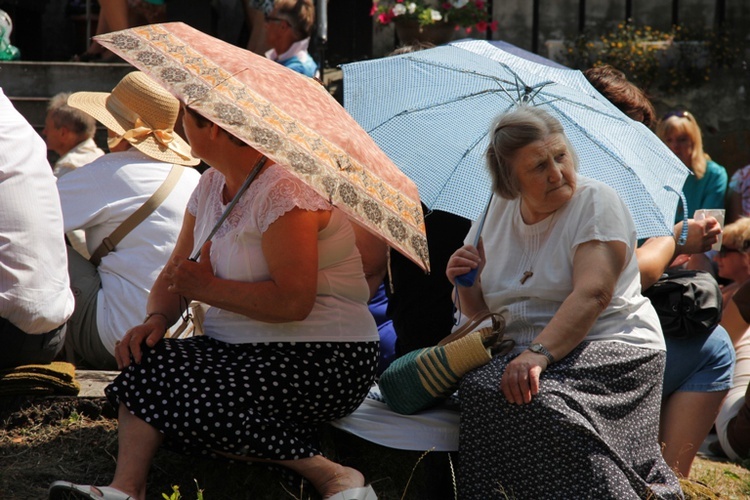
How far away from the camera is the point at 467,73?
421 cm

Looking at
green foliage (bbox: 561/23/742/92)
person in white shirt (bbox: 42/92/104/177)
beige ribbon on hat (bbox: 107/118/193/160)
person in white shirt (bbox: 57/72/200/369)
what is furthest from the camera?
green foliage (bbox: 561/23/742/92)

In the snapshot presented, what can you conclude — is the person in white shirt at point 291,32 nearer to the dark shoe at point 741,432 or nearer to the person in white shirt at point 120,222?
the person in white shirt at point 120,222

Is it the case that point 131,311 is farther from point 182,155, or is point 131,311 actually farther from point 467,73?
point 467,73

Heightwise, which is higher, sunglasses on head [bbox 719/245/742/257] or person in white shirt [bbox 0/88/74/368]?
person in white shirt [bbox 0/88/74/368]

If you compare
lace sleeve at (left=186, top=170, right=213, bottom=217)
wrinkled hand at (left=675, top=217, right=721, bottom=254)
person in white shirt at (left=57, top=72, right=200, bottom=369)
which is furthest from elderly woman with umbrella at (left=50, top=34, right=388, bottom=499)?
wrinkled hand at (left=675, top=217, right=721, bottom=254)

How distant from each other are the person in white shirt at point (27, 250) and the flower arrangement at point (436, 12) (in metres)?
5.51

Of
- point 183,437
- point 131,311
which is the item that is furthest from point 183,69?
point 131,311

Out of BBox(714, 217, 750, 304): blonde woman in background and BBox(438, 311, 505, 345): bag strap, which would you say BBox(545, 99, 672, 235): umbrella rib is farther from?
BBox(714, 217, 750, 304): blonde woman in background

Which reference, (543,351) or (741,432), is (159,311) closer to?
(543,351)

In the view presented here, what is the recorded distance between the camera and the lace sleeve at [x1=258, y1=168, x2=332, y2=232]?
3.07 m

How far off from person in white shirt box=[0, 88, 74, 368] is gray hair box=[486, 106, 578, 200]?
1663mm

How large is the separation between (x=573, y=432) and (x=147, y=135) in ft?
8.61

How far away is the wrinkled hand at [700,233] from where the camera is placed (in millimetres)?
4016

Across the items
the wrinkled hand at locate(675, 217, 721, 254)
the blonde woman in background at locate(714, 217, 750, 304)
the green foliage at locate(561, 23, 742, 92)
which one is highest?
the wrinkled hand at locate(675, 217, 721, 254)
